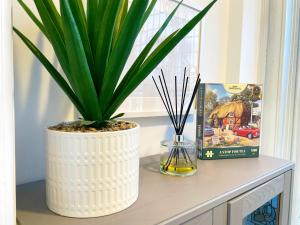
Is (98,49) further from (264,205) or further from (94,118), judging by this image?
(264,205)

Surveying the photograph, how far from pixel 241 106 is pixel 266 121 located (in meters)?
0.60

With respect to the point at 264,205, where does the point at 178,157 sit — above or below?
above

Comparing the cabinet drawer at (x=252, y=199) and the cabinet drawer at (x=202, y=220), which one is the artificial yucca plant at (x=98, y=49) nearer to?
the cabinet drawer at (x=202, y=220)

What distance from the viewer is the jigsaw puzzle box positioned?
99 centimetres

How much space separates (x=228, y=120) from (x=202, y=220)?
0.53m

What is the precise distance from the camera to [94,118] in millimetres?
541

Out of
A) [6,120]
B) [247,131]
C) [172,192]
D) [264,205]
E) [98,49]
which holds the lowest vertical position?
[264,205]

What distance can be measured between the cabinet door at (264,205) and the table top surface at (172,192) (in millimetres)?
24

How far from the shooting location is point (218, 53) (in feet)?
4.38

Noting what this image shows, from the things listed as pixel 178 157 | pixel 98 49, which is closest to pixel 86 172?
pixel 98 49

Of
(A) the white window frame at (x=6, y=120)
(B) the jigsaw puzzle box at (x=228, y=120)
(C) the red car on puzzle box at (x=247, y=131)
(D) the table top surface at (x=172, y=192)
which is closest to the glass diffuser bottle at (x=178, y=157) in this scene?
(D) the table top surface at (x=172, y=192)

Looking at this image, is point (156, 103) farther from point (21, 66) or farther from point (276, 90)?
point (276, 90)

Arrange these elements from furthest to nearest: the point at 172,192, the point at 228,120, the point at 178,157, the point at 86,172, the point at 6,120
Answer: the point at 228,120, the point at 178,157, the point at 172,192, the point at 86,172, the point at 6,120

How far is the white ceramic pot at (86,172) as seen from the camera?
498 millimetres
